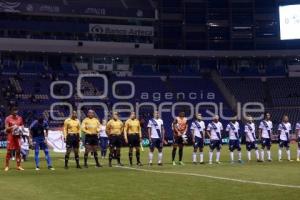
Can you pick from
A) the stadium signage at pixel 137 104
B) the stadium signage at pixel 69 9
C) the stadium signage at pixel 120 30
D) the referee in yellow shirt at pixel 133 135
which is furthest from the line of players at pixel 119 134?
the stadium signage at pixel 120 30

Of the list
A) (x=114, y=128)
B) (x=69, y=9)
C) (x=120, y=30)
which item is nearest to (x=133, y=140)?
(x=114, y=128)

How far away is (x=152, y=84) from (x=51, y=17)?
46.4 ft

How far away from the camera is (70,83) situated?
62438 mm

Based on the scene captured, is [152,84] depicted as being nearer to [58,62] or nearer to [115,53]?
[115,53]

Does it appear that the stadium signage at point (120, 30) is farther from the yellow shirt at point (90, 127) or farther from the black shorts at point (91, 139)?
the black shorts at point (91, 139)

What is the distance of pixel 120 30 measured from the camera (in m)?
66.3

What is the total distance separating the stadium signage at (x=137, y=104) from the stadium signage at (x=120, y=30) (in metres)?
5.13

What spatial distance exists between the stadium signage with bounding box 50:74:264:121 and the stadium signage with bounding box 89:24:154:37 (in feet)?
16.8

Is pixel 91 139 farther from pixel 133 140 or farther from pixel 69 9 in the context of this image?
pixel 69 9

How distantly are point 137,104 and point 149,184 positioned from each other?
43990mm

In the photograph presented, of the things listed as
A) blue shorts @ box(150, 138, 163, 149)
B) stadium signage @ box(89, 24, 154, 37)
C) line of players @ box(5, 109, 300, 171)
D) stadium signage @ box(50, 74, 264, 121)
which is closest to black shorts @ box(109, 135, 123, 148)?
line of players @ box(5, 109, 300, 171)

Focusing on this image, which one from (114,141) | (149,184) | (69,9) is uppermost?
(69,9)

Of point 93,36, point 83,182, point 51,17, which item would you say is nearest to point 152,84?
point 93,36

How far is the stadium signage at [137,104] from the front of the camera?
6083 cm
